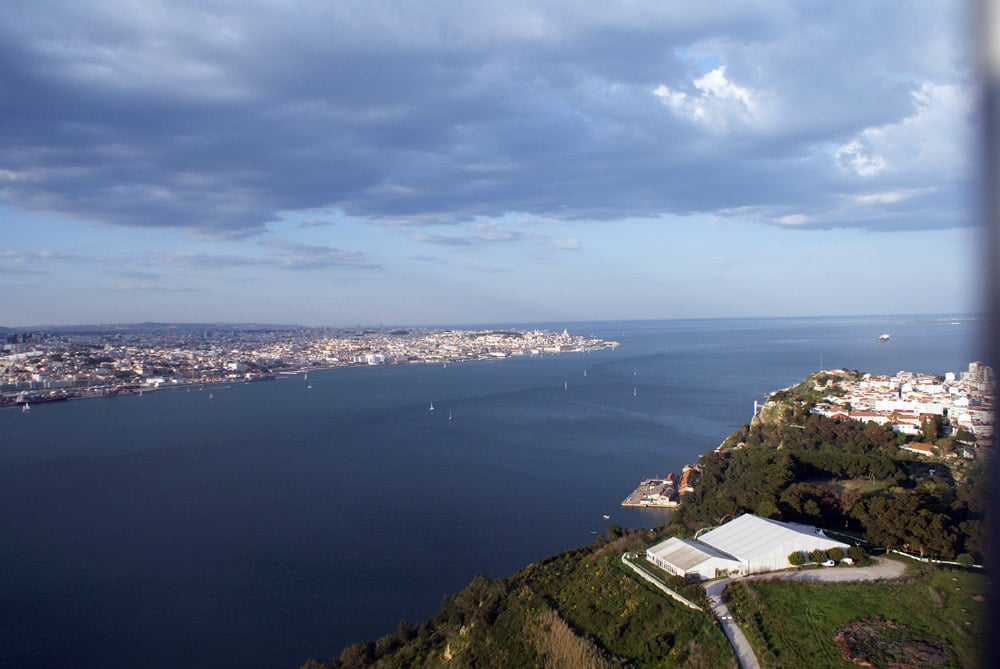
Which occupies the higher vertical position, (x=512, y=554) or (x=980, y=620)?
(x=980, y=620)

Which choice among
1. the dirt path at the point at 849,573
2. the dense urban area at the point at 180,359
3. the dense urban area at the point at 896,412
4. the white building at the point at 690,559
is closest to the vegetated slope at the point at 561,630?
the white building at the point at 690,559

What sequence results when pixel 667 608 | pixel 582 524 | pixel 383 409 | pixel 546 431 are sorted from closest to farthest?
pixel 667 608, pixel 582 524, pixel 546 431, pixel 383 409

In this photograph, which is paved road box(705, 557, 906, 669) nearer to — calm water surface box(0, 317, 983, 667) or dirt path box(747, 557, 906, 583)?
dirt path box(747, 557, 906, 583)

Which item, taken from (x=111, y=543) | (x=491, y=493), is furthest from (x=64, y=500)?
(x=491, y=493)

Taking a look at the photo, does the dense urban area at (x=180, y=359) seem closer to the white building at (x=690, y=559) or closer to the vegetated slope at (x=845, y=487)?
the vegetated slope at (x=845, y=487)

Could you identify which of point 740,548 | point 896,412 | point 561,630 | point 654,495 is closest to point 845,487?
point 654,495

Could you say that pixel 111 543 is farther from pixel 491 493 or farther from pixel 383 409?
pixel 383 409
